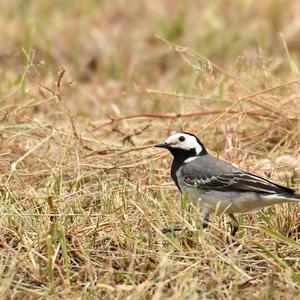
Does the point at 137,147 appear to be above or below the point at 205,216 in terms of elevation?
below

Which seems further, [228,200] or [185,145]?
[185,145]

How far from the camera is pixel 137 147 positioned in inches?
266

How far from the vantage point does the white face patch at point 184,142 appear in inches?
235

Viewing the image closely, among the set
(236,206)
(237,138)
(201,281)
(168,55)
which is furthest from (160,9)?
(201,281)

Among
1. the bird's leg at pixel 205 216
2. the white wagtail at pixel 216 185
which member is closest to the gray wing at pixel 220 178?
the white wagtail at pixel 216 185

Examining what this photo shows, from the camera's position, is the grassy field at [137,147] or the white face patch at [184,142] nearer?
the grassy field at [137,147]

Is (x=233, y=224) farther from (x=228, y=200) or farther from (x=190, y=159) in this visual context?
(x=190, y=159)

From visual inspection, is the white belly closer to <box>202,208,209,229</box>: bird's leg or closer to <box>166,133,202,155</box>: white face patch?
<box>202,208,209,229</box>: bird's leg

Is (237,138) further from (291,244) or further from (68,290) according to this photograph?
(68,290)

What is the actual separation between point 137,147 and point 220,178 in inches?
48.4

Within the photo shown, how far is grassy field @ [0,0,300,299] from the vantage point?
193 inches

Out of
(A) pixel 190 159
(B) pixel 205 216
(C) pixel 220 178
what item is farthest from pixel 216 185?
(A) pixel 190 159

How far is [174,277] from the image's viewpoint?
4.74 m

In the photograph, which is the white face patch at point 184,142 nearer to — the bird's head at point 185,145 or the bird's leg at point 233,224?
the bird's head at point 185,145
